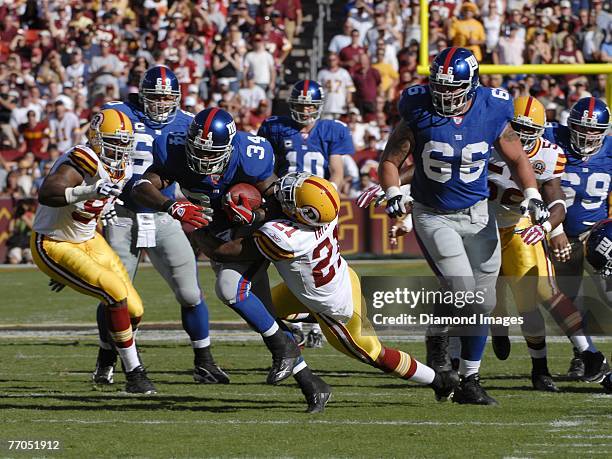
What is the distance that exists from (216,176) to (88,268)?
2.63 feet

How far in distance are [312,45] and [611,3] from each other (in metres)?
4.18

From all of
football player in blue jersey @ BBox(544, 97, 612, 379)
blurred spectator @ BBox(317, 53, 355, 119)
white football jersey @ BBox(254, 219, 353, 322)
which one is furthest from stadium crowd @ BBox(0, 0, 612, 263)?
white football jersey @ BBox(254, 219, 353, 322)

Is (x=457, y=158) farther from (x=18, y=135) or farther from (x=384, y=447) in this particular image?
(x=18, y=135)

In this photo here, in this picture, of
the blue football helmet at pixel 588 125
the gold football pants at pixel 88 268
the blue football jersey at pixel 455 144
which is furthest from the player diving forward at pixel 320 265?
the blue football helmet at pixel 588 125

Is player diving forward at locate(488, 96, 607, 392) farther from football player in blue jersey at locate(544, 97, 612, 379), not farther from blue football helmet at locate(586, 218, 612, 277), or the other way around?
blue football helmet at locate(586, 218, 612, 277)

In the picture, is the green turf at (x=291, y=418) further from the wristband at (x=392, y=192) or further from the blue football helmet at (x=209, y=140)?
the blue football helmet at (x=209, y=140)

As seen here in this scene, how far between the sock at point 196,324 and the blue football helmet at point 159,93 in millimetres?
1127

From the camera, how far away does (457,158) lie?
245 inches

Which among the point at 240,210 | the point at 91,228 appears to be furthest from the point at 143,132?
the point at 240,210

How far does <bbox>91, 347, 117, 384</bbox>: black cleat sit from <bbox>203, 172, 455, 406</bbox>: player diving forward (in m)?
1.24

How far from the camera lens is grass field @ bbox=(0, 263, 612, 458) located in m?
5.02

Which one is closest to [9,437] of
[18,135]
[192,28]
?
[18,135]

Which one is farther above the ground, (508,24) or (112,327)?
(508,24)

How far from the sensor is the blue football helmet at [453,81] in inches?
239
